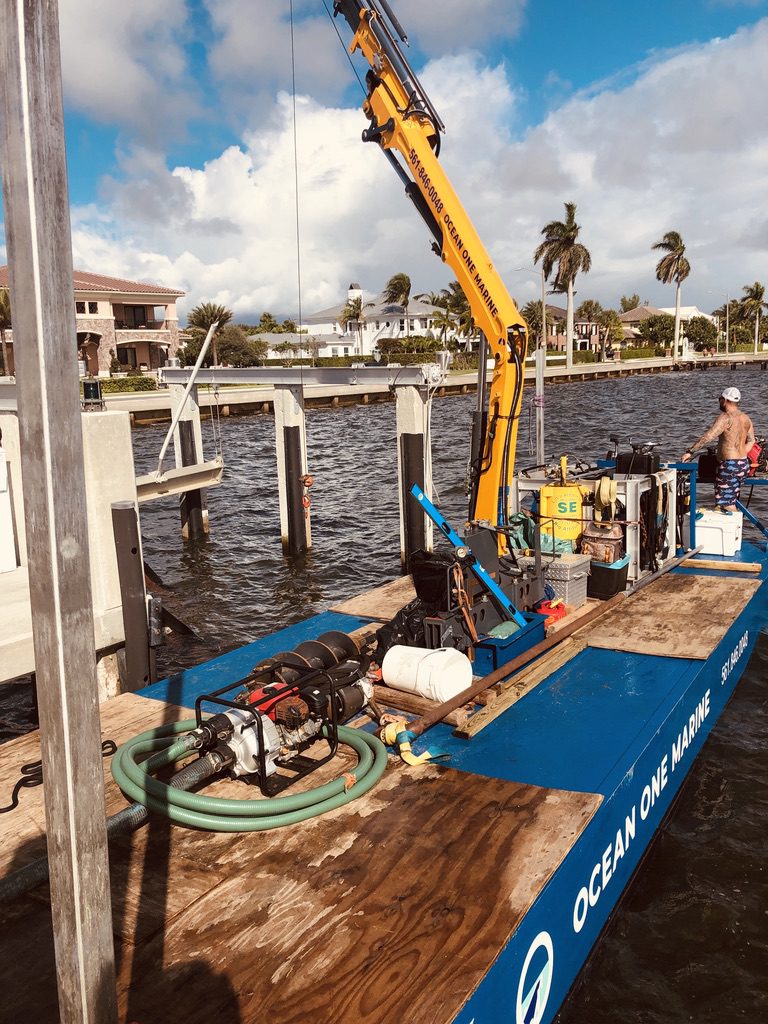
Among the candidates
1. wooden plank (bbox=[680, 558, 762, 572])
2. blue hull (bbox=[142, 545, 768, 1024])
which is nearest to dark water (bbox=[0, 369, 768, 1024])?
blue hull (bbox=[142, 545, 768, 1024])

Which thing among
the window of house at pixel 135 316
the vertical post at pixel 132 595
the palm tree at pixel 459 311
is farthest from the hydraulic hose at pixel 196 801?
the palm tree at pixel 459 311

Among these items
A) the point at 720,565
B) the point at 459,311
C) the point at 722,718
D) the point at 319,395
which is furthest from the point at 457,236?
the point at 459,311

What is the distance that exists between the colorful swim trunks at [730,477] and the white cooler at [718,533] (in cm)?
27

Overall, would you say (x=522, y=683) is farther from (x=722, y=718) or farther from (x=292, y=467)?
(x=292, y=467)

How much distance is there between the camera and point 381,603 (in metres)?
10.2

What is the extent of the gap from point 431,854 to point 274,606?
1165 centimetres

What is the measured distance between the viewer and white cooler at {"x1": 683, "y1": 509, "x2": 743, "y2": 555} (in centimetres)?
1204

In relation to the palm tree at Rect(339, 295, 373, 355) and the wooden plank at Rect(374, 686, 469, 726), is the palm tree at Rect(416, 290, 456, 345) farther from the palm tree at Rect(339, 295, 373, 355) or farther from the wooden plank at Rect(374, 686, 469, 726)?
the wooden plank at Rect(374, 686, 469, 726)

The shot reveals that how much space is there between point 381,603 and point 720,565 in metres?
4.84

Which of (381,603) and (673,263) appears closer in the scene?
(381,603)

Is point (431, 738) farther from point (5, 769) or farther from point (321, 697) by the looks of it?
point (5, 769)

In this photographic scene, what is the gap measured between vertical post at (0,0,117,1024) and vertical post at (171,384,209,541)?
18779 mm

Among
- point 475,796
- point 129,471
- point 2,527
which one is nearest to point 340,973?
point 475,796

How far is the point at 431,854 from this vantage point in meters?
4.85
